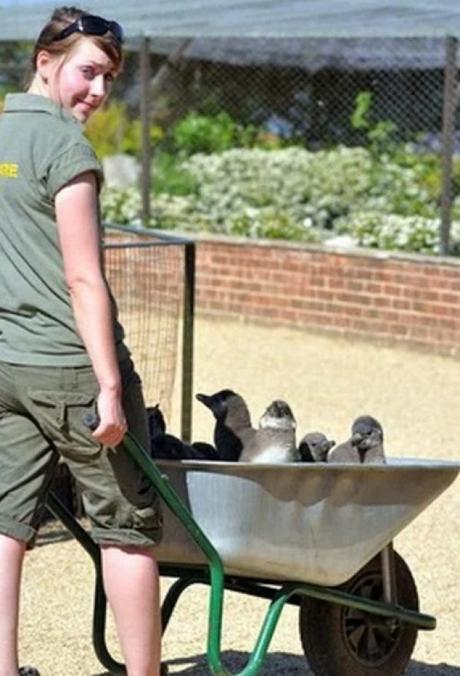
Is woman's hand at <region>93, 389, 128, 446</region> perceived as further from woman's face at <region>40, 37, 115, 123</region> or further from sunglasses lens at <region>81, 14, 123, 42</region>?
sunglasses lens at <region>81, 14, 123, 42</region>

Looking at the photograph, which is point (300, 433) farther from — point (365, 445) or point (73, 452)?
point (73, 452)

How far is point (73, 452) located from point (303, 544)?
26.0 inches

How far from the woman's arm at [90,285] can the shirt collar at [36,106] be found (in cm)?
22

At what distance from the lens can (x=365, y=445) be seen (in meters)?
4.59

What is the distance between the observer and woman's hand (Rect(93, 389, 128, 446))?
3.99 meters

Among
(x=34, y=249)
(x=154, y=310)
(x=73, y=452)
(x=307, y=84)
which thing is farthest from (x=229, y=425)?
(x=307, y=84)

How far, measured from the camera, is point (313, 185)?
1562 centimetres

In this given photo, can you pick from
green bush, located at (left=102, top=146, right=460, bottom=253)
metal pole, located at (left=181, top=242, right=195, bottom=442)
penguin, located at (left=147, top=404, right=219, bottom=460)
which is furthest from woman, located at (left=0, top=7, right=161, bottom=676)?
green bush, located at (left=102, top=146, right=460, bottom=253)

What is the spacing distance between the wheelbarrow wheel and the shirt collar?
58.5 inches

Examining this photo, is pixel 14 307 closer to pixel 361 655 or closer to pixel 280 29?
pixel 361 655

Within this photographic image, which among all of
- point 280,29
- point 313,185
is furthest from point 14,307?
point 313,185

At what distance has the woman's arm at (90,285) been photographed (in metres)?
4.00

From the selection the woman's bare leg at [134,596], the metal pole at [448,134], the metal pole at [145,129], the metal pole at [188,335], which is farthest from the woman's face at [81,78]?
the metal pole at [145,129]

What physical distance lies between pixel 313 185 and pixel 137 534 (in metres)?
11.6
